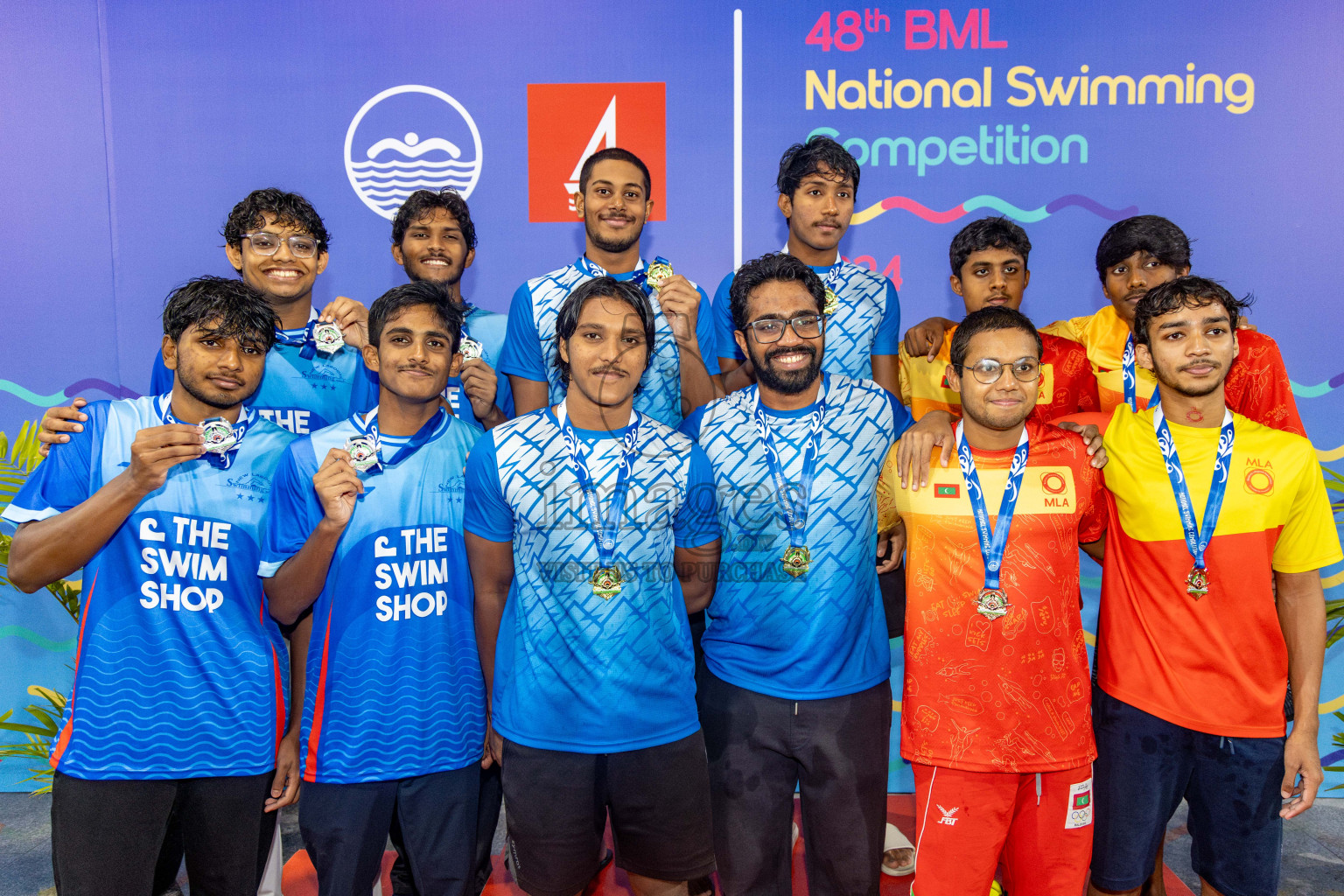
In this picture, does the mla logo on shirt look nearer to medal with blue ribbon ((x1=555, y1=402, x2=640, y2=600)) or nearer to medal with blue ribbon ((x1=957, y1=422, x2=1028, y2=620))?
medal with blue ribbon ((x1=555, y1=402, x2=640, y2=600))

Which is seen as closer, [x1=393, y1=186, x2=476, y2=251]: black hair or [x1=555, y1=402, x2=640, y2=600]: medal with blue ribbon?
[x1=555, y1=402, x2=640, y2=600]: medal with blue ribbon

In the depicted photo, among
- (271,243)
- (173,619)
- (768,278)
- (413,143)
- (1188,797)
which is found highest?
(413,143)

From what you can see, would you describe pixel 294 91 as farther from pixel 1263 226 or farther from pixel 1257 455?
pixel 1263 226

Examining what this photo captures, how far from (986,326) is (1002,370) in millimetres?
144

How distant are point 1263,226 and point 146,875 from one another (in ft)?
16.9

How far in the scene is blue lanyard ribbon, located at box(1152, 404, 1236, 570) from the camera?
2285mm

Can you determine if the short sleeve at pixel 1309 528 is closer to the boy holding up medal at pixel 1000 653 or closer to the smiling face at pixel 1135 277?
the boy holding up medal at pixel 1000 653

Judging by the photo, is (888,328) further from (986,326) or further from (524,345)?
(524,345)

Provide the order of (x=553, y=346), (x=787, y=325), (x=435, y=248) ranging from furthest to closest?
(x=435, y=248), (x=553, y=346), (x=787, y=325)

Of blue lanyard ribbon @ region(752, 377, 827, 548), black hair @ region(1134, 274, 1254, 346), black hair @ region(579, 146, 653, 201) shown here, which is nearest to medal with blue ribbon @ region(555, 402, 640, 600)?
blue lanyard ribbon @ region(752, 377, 827, 548)

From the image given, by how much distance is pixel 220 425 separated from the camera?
2168mm

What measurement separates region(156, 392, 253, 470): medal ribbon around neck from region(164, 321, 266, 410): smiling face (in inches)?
2.2

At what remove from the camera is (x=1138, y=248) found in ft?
9.47

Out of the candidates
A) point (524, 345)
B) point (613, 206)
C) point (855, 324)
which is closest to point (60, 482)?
point (524, 345)
